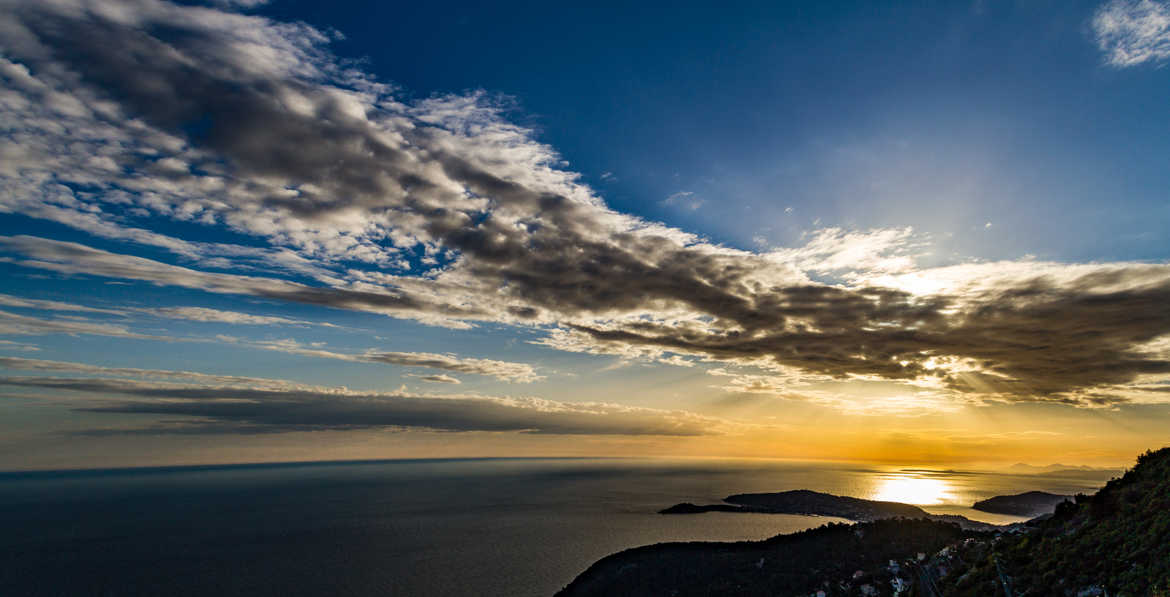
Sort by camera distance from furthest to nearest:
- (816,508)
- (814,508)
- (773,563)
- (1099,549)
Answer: (816,508) < (814,508) < (773,563) < (1099,549)

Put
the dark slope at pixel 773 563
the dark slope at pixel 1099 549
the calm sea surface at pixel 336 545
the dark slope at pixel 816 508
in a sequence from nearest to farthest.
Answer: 1. the dark slope at pixel 1099 549
2. the dark slope at pixel 773 563
3. the calm sea surface at pixel 336 545
4. the dark slope at pixel 816 508

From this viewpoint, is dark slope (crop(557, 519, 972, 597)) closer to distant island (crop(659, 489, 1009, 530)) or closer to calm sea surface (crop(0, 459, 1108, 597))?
calm sea surface (crop(0, 459, 1108, 597))

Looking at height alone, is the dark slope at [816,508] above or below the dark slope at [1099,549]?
below

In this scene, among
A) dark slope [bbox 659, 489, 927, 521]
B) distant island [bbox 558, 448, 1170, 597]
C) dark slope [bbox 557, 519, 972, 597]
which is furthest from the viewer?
dark slope [bbox 659, 489, 927, 521]

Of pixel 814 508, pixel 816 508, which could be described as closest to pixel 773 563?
pixel 814 508

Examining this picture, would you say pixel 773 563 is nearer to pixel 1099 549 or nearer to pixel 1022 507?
pixel 1099 549

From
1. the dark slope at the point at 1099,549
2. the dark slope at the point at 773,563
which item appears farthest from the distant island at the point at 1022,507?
the dark slope at the point at 1099,549

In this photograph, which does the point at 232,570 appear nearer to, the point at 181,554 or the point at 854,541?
the point at 181,554

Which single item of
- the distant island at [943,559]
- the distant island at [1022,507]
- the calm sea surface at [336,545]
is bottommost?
the calm sea surface at [336,545]

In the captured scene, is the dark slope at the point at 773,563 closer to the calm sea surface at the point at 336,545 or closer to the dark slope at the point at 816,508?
the calm sea surface at the point at 336,545

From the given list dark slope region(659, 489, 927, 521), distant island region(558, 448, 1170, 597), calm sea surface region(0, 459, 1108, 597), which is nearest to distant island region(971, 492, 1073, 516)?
calm sea surface region(0, 459, 1108, 597)
